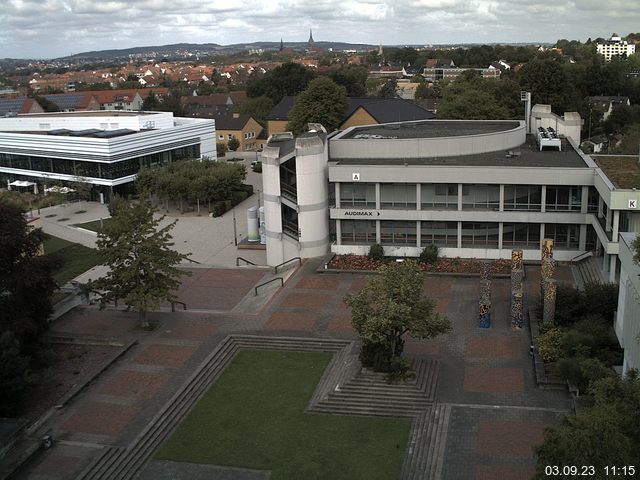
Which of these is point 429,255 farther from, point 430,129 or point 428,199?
point 430,129

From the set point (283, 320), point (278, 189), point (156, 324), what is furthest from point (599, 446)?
point (278, 189)

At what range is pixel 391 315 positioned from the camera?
78.3 feet

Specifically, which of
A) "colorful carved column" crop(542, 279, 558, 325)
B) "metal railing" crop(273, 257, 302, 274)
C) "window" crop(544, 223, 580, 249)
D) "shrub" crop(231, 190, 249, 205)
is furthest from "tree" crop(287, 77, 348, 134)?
"colorful carved column" crop(542, 279, 558, 325)

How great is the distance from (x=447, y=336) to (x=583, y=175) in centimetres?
1334

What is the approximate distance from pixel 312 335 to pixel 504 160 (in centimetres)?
1811

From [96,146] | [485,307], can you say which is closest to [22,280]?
[485,307]

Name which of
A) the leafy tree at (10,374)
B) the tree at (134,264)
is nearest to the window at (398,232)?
the tree at (134,264)

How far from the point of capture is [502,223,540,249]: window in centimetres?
3812

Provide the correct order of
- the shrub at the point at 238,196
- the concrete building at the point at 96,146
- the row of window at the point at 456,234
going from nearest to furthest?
Result: the row of window at the point at 456,234
the shrub at the point at 238,196
the concrete building at the point at 96,146

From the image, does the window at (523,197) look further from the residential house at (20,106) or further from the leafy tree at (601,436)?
the residential house at (20,106)

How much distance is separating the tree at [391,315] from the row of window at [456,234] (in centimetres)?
1419

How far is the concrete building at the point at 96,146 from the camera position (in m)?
65.0

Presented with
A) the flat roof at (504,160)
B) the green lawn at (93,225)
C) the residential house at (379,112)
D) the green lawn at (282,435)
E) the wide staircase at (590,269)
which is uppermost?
the residential house at (379,112)

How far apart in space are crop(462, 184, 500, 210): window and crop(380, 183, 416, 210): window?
9.42 ft
